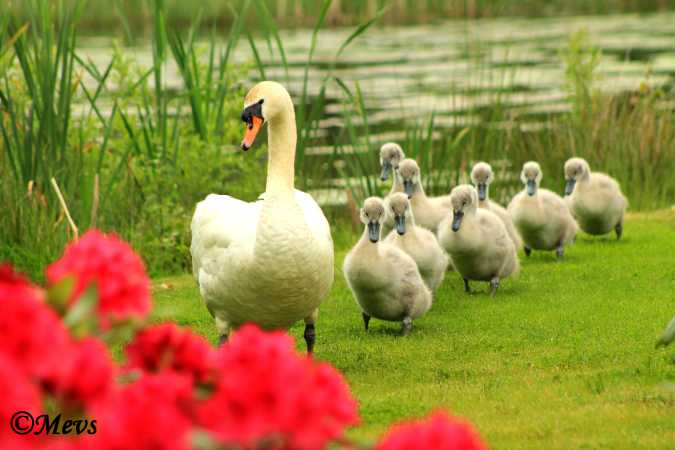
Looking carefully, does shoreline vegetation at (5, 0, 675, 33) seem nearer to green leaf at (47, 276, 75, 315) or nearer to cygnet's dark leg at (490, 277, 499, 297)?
cygnet's dark leg at (490, 277, 499, 297)

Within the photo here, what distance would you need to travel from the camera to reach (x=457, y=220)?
28.9ft

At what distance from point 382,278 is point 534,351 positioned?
1.12 metres

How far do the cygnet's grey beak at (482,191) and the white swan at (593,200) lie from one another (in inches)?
45.3

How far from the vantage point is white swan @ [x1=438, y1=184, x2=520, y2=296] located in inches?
346

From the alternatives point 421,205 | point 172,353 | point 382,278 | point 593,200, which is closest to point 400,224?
point 382,278

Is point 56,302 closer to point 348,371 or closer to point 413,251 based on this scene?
point 348,371

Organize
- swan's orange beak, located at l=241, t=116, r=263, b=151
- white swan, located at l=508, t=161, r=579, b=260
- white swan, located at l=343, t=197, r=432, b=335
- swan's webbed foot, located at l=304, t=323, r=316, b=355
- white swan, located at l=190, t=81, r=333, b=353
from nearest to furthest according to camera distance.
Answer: white swan, located at l=190, t=81, r=333, b=353 → swan's orange beak, located at l=241, t=116, r=263, b=151 → swan's webbed foot, located at l=304, t=323, r=316, b=355 → white swan, located at l=343, t=197, r=432, b=335 → white swan, located at l=508, t=161, r=579, b=260

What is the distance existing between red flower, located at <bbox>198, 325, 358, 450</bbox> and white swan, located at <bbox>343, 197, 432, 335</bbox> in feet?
16.7

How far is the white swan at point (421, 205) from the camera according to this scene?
9680 millimetres

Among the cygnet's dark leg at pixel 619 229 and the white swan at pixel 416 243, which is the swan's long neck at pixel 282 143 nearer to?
the white swan at pixel 416 243

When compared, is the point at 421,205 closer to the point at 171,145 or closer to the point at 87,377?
the point at 171,145

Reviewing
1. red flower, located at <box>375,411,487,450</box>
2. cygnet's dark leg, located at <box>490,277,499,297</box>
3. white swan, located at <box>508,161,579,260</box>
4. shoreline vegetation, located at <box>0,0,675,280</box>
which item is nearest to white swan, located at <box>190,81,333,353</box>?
shoreline vegetation, located at <box>0,0,675,280</box>

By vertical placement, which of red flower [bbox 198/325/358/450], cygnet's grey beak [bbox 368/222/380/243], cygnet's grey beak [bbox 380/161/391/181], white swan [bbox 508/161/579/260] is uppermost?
red flower [bbox 198/325/358/450]

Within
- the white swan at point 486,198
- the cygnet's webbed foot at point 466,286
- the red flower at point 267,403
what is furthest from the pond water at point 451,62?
the red flower at point 267,403
